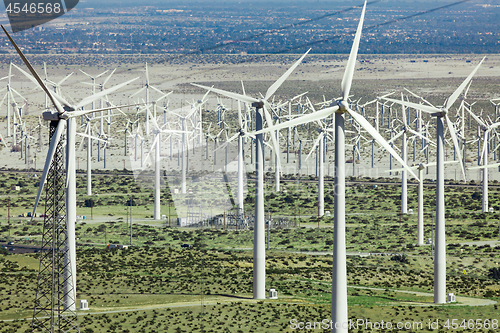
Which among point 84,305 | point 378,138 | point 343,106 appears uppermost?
point 343,106

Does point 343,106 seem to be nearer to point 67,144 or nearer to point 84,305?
point 67,144

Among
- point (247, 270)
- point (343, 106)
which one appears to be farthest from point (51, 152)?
point (247, 270)

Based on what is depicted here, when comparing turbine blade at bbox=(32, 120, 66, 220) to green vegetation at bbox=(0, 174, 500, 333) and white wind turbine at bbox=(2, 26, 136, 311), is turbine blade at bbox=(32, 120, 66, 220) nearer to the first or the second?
white wind turbine at bbox=(2, 26, 136, 311)

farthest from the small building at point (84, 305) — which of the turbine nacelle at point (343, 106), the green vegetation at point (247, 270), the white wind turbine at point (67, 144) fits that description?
the turbine nacelle at point (343, 106)

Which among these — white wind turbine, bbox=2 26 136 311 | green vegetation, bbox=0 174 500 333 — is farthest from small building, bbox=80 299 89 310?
white wind turbine, bbox=2 26 136 311

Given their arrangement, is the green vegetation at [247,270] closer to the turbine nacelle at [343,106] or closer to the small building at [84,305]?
the small building at [84,305]

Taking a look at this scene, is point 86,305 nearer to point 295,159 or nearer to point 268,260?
point 268,260

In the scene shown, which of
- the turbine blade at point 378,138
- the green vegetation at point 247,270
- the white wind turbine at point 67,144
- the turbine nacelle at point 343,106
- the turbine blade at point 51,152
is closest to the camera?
the turbine blade at point 378,138

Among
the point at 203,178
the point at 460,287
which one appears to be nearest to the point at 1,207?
the point at 203,178

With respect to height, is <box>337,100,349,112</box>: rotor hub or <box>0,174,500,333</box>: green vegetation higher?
<box>337,100,349,112</box>: rotor hub

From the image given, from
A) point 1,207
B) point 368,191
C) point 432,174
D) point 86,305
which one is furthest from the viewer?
point 432,174

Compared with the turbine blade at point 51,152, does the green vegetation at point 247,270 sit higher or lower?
lower
